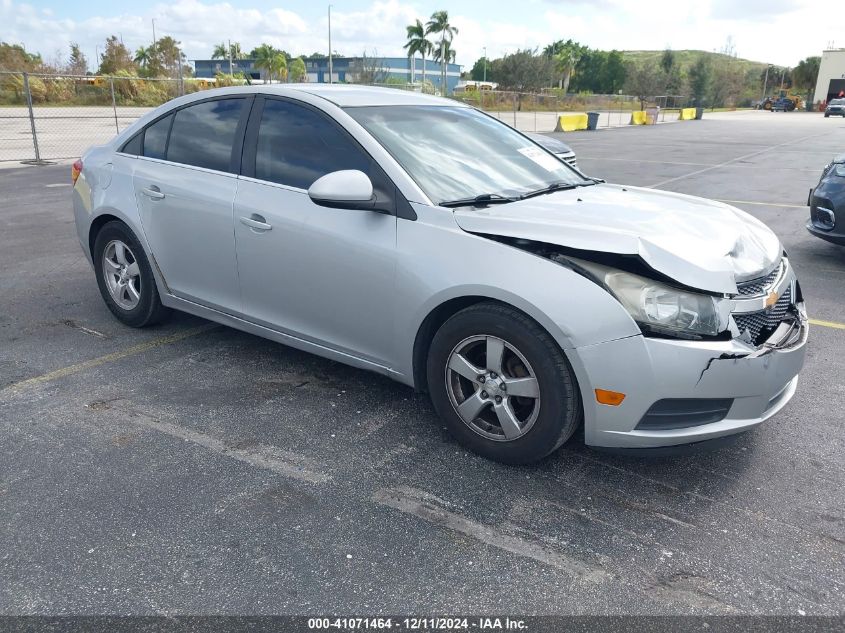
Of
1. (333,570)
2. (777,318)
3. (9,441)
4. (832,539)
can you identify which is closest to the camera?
(333,570)

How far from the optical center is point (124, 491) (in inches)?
118

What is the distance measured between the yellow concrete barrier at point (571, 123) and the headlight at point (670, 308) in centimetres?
3071

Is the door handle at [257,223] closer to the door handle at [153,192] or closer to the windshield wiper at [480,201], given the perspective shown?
the door handle at [153,192]

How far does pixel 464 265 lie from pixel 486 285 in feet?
0.52

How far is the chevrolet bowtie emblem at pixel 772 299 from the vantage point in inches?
119

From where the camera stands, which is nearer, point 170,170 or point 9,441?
point 9,441

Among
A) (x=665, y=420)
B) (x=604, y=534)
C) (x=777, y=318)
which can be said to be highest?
(x=777, y=318)

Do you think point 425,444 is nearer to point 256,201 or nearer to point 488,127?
point 256,201

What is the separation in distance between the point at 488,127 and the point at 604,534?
2.63 m

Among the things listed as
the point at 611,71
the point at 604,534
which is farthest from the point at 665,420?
the point at 611,71

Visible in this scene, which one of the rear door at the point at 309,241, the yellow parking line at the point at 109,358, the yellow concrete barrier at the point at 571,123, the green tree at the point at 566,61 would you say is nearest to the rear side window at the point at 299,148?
the rear door at the point at 309,241

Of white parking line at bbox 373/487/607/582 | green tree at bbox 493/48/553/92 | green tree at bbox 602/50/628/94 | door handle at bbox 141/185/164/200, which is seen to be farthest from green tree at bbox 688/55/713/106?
white parking line at bbox 373/487/607/582

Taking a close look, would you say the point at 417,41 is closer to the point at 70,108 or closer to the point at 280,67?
the point at 280,67

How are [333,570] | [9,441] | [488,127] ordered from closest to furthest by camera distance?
1. [333,570]
2. [9,441]
3. [488,127]
